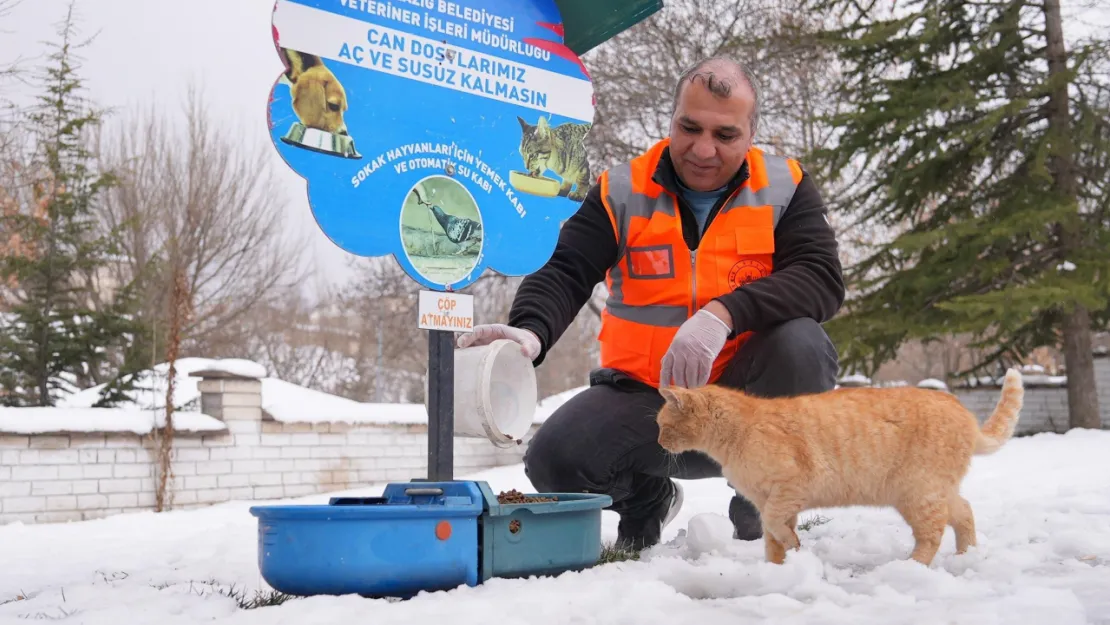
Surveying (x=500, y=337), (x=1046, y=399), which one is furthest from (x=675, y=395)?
(x=1046, y=399)

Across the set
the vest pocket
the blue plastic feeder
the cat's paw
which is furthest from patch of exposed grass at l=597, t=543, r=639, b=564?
the vest pocket

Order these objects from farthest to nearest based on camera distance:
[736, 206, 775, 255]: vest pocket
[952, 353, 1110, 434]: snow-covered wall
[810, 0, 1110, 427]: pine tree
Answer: [952, 353, 1110, 434]: snow-covered wall
[810, 0, 1110, 427]: pine tree
[736, 206, 775, 255]: vest pocket

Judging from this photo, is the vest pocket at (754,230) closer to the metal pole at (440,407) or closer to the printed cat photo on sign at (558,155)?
the printed cat photo on sign at (558,155)

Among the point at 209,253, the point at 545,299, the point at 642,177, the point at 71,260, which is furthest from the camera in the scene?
the point at 209,253

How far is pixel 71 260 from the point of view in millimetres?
8656

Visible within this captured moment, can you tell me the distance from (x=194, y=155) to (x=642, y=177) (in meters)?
12.0

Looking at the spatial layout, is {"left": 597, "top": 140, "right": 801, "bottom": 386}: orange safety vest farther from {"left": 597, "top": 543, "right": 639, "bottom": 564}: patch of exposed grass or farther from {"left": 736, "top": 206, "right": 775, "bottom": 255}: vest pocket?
{"left": 597, "top": 543, "right": 639, "bottom": 564}: patch of exposed grass

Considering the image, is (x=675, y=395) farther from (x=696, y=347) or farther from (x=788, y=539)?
(x=788, y=539)

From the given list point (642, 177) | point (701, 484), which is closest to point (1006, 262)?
point (701, 484)

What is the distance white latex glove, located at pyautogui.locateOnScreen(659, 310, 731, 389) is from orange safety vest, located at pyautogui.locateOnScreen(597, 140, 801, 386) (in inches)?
11.1

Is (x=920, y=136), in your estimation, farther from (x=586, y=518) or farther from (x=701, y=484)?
(x=586, y=518)

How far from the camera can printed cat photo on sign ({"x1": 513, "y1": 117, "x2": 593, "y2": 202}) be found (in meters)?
2.52

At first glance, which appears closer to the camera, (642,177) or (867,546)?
(867,546)

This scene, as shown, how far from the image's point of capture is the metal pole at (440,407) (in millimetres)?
2213
